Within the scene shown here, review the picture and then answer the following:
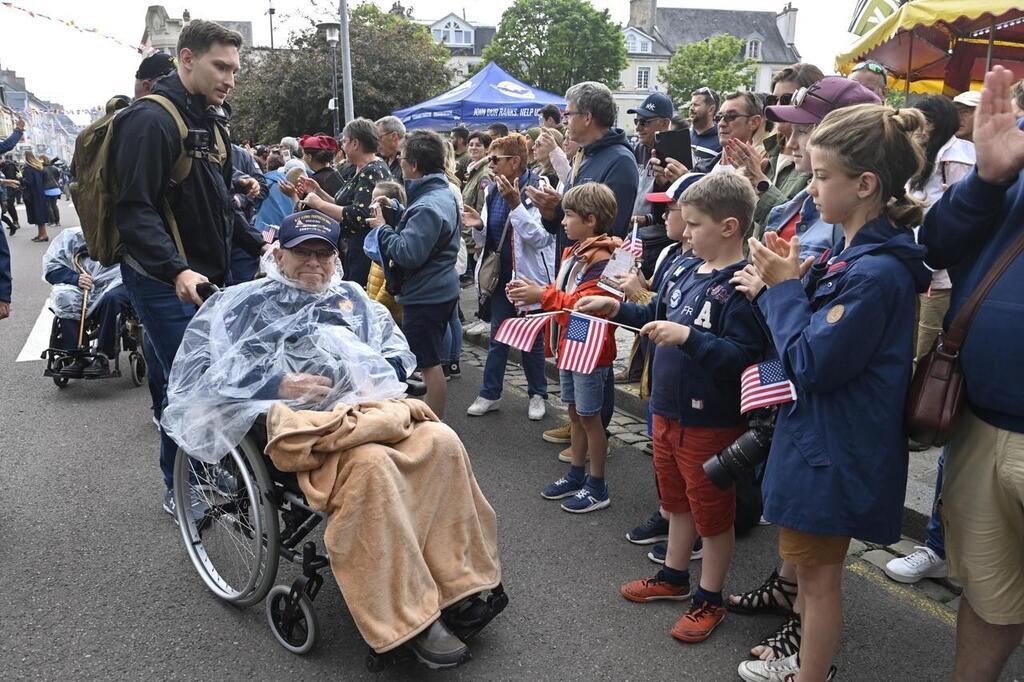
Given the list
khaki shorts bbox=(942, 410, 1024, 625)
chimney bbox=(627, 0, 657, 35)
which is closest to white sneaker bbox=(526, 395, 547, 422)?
khaki shorts bbox=(942, 410, 1024, 625)

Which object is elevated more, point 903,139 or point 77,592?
point 903,139

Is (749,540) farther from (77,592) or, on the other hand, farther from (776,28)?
(776,28)

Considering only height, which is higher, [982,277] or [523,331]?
[982,277]

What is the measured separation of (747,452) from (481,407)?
3.21 metres

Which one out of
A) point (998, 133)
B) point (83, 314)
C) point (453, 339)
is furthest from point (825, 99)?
point (83, 314)

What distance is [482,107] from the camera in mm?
15281

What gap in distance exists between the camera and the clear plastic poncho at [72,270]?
19.7 feet

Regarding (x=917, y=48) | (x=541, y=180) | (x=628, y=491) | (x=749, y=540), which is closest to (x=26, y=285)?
(x=541, y=180)

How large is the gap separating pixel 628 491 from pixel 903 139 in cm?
257

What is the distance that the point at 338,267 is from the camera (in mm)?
3285

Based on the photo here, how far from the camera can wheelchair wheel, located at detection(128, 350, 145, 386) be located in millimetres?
6133

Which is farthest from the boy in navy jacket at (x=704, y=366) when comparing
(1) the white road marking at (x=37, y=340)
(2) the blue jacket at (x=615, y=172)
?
(1) the white road marking at (x=37, y=340)

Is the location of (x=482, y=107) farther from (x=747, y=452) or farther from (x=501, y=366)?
(x=747, y=452)

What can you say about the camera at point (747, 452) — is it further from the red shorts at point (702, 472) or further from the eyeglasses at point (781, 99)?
the eyeglasses at point (781, 99)
